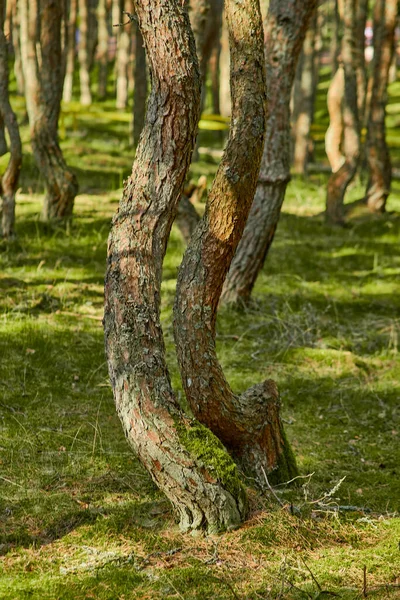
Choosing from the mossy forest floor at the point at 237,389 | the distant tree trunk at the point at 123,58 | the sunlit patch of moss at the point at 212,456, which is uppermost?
the distant tree trunk at the point at 123,58

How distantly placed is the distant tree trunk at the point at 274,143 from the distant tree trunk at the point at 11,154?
284 cm

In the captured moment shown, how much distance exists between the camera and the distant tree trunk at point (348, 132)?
41.0 feet

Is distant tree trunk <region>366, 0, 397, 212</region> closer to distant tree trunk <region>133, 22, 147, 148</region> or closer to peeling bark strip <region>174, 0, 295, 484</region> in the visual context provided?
distant tree trunk <region>133, 22, 147, 148</region>

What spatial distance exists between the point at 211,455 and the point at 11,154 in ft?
19.9

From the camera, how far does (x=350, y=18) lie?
12.5m

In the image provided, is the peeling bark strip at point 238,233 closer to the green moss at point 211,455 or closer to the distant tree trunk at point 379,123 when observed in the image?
the green moss at point 211,455

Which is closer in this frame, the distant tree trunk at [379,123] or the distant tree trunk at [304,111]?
the distant tree trunk at [379,123]

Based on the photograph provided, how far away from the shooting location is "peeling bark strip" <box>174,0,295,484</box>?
14.6ft

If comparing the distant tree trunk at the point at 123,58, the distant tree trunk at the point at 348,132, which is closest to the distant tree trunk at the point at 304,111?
the distant tree trunk at the point at 348,132

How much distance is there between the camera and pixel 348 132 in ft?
41.4

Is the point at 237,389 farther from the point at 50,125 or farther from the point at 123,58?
the point at 123,58

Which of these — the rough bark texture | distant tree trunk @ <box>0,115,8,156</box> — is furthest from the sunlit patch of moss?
the rough bark texture

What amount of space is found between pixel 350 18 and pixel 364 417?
8.34m

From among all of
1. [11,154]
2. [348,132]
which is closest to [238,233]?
[11,154]
